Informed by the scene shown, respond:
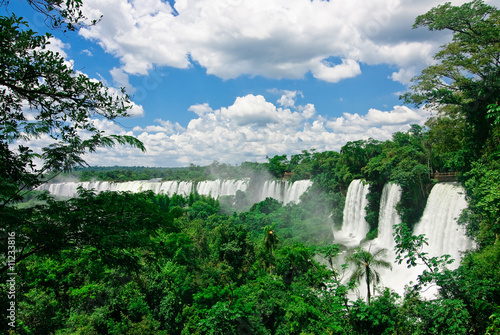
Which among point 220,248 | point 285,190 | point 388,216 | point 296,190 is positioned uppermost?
point 296,190

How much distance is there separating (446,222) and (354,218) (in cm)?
1166

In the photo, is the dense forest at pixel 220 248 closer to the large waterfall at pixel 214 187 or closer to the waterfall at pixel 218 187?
the large waterfall at pixel 214 187

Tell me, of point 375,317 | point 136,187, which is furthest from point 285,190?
point 375,317

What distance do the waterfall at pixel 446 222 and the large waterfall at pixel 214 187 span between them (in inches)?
749

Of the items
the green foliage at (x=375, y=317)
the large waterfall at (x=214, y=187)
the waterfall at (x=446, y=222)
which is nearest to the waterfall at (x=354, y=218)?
the waterfall at (x=446, y=222)

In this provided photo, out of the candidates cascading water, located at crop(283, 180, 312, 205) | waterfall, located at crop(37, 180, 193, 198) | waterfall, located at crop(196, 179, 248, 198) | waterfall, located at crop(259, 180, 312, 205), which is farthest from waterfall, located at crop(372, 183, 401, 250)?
waterfall, located at crop(37, 180, 193, 198)

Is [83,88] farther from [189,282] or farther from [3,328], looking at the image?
[189,282]

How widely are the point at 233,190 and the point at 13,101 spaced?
43745 millimetres

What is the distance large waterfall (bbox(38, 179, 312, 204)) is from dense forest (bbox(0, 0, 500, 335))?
34.1 feet

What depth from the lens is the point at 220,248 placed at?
55.3 ft

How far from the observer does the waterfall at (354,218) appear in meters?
25.5

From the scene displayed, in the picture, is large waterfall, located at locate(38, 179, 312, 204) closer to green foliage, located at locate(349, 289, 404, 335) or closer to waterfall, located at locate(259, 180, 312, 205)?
waterfall, located at locate(259, 180, 312, 205)

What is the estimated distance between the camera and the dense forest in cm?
367

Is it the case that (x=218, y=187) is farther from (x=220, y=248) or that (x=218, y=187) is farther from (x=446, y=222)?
(x=446, y=222)
